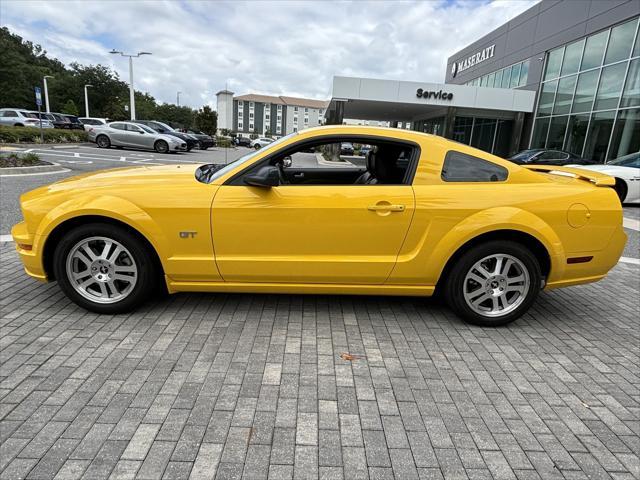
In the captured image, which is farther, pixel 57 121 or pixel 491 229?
pixel 57 121

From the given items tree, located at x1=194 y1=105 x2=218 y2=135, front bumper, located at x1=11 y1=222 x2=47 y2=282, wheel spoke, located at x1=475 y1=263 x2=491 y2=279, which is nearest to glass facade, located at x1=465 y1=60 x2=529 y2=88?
wheel spoke, located at x1=475 y1=263 x2=491 y2=279

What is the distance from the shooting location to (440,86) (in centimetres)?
2173

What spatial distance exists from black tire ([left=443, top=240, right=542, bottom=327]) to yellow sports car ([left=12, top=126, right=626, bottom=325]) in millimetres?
11

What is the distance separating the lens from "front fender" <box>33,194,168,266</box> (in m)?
3.12

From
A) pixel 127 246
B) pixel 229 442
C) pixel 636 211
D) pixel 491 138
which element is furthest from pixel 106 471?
pixel 491 138

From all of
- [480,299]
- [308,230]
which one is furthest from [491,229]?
[308,230]

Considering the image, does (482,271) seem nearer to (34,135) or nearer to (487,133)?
(34,135)

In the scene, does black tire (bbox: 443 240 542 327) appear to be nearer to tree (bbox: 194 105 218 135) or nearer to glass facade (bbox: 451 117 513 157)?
glass facade (bbox: 451 117 513 157)

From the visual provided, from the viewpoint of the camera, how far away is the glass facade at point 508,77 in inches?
1032

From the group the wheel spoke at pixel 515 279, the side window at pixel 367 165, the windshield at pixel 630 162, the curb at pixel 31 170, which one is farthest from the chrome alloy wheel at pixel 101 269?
the windshield at pixel 630 162

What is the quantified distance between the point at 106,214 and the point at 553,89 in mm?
25482

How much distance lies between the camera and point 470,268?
10.9 ft

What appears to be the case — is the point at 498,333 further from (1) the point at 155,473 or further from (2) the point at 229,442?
(1) the point at 155,473

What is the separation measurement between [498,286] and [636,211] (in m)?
9.56
